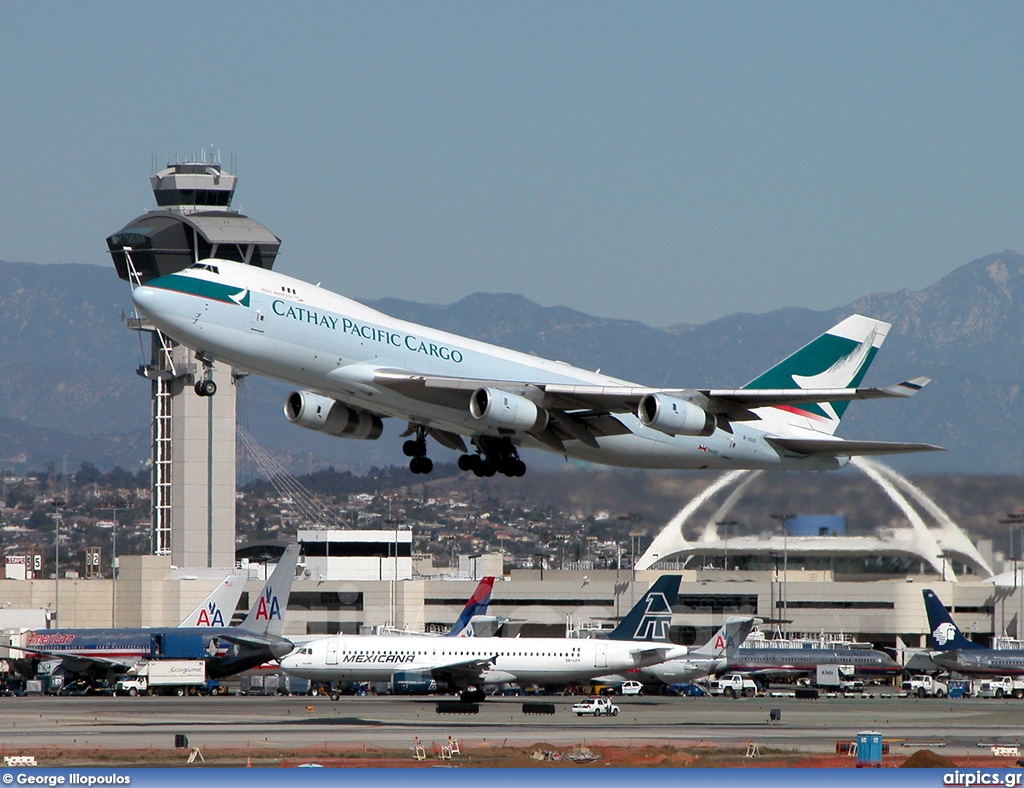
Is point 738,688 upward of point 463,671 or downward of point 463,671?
downward

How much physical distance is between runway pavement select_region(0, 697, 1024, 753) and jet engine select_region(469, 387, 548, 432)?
9.49 meters

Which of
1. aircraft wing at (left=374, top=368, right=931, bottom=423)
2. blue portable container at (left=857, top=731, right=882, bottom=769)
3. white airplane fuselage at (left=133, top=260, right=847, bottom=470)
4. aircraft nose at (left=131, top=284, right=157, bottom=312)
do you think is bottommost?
blue portable container at (left=857, top=731, right=882, bottom=769)

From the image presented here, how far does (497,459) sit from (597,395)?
4.40m

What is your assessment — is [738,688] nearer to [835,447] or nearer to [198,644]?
[198,644]

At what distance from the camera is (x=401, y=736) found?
49156mm

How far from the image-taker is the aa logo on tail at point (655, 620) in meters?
69.9

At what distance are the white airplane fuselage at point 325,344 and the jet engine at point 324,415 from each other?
1115 mm

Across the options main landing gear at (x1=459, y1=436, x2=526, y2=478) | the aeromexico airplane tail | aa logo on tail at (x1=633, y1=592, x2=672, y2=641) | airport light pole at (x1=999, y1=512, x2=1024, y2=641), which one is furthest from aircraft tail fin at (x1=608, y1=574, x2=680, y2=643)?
main landing gear at (x1=459, y1=436, x2=526, y2=478)

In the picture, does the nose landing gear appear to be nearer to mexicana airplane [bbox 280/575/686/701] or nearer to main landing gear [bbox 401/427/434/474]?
main landing gear [bbox 401/427/434/474]

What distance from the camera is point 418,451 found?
50406 millimetres

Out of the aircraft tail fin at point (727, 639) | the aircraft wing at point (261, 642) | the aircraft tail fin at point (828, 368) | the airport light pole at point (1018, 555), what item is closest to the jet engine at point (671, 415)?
the aircraft tail fin at point (828, 368)

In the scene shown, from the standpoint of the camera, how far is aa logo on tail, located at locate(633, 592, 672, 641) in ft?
229

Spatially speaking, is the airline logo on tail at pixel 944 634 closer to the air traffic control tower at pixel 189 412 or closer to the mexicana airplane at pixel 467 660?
the mexicana airplane at pixel 467 660

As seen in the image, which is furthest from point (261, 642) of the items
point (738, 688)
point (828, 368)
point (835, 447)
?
point (835, 447)
